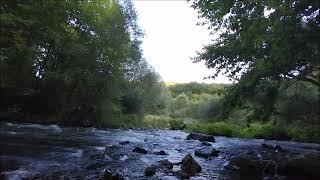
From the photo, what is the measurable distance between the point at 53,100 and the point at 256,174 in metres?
29.0

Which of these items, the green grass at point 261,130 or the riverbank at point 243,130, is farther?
the green grass at point 261,130

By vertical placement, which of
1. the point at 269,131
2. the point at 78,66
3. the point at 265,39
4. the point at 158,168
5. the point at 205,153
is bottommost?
the point at 158,168

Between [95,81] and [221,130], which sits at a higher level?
[95,81]

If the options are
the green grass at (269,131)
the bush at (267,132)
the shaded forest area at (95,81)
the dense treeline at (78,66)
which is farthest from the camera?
the bush at (267,132)

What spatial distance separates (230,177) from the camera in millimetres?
11727

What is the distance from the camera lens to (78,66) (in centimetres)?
4153

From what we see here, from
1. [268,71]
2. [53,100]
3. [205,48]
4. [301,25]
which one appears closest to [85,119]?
[53,100]

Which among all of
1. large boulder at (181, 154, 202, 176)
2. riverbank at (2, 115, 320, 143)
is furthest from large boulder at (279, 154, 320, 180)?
riverbank at (2, 115, 320, 143)

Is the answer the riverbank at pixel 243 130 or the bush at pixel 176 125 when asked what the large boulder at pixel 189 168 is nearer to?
the riverbank at pixel 243 130

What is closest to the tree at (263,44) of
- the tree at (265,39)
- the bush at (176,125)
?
the tree at (265,39)

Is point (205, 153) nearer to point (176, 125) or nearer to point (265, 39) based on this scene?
point (265, 39)

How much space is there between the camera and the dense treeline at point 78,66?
115ft

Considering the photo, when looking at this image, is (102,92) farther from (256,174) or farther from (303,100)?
(256,174)

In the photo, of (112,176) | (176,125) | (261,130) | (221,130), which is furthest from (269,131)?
(112,176)
